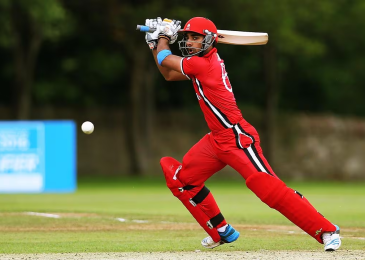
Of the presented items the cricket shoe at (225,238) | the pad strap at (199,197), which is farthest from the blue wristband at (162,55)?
the cricket shoe at (225,238)

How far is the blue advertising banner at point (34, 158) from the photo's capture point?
2034cm

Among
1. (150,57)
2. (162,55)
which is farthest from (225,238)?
(150,57)

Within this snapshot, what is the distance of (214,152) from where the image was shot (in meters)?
8.28

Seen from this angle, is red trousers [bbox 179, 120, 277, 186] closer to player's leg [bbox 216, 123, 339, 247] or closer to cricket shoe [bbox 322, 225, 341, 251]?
player's leg [bbox 216, 123, 339, 247]

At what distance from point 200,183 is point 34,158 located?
12.7 meters

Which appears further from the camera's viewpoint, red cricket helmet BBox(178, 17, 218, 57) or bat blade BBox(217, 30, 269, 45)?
bat blade BBox(217, 30, 269, 45)

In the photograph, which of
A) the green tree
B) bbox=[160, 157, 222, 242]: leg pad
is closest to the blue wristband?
bbox=[160, 157, 222, 242]: leg pad

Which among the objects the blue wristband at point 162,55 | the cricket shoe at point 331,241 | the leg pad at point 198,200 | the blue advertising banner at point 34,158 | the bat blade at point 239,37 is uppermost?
the bat blade at point 239,37

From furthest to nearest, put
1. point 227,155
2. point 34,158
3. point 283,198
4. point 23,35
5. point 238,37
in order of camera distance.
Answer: point 23,35 → point 34,158 → point 238,37 → point 227,155 → point 283,198

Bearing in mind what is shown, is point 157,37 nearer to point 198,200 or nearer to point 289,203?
point 198,200

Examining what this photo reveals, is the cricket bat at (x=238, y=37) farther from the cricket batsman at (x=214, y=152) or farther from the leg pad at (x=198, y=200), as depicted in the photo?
the leg pad at (x=198, y=200)

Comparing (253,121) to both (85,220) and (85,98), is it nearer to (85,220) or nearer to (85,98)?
(85,98)

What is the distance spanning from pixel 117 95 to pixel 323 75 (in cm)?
961

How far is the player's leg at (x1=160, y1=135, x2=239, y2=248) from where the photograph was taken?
27.4 ft
